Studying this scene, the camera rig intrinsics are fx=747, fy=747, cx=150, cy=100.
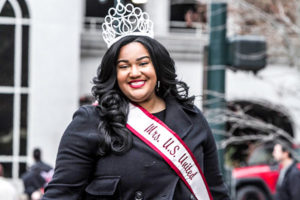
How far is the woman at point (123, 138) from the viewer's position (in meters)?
3.13

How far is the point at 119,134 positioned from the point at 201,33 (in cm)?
1661

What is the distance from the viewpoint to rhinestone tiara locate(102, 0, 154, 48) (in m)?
3.37

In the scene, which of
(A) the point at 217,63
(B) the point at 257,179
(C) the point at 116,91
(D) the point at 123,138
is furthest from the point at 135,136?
(B) the point at 257,179

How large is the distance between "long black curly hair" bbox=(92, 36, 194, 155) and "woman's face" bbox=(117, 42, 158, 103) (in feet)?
0.07

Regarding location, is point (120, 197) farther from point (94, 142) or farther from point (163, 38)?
point (163, 38)

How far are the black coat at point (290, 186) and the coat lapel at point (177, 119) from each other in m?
5.89

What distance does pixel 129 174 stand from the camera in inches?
123

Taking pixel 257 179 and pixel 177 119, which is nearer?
pixel 177 119

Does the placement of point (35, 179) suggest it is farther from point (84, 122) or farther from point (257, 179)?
point (84, 122)

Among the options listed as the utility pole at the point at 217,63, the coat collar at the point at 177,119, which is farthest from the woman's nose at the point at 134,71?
the utility pole at the point at 217,63

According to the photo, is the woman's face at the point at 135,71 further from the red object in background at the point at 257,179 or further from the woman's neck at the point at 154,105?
the red object in background at the point at 257,179

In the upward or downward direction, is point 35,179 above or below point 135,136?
below

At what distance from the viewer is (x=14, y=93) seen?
16.0 meters

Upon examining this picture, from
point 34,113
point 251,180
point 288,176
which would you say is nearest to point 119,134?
point 288,176
